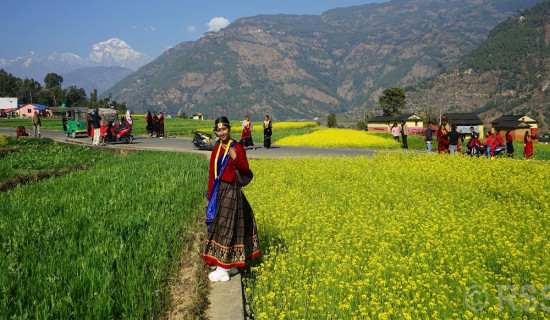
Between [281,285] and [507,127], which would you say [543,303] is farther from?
[507,127]

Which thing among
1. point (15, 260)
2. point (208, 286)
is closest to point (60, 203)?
point (15, 260)

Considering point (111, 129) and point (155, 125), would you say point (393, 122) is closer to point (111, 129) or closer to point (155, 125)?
point (155, 125)

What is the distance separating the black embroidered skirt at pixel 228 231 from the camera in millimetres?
5027

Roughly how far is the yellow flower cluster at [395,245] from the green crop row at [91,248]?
145 centimetres

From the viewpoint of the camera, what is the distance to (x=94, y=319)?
3.46m

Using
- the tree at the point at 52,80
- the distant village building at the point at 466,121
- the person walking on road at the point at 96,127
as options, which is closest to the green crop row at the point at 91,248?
the person walking on road at the point at 96,127

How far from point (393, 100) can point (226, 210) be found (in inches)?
3904

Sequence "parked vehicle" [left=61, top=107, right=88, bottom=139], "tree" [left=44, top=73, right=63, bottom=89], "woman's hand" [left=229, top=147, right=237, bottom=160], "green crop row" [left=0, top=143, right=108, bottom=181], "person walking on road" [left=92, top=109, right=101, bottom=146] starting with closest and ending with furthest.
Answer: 1. "woman's hand" [left=229, top=147, right=237, bottom=160]
2. "green crop row" [left=0, top=143, right=108, bottom=181]
3. "person walking on road" [left=92, top=109, right=101, bottom=146]
4. "parked vehicle" [left=61, top=107, right=88, bottom=139]
5. "tree" [left=44, top=73, right=63, bottom=89]

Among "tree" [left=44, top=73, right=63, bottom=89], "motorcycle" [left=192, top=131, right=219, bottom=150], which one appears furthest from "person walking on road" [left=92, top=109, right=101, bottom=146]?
"tree" [left=44, top=73, right=63, bottom=89]

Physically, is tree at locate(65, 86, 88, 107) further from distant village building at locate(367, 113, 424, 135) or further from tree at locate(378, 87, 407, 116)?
tree at locate(378, 87, 407, 116)

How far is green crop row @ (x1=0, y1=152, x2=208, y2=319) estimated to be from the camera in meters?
3.63

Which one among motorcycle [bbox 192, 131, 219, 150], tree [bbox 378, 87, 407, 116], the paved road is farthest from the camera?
tree [bbox 378, 87, 407, 116]

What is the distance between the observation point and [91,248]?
4.74m

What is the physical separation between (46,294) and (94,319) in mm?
587
